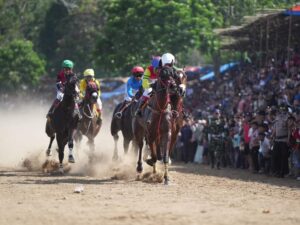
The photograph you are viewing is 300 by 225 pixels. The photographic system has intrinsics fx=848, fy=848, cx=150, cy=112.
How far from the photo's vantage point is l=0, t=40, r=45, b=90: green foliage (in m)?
73.9

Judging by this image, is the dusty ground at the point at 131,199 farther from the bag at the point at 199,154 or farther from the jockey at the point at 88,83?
the bag at the point at 199,154

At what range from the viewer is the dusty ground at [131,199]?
12.4 m

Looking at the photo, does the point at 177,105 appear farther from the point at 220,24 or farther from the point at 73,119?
the point at 220,24

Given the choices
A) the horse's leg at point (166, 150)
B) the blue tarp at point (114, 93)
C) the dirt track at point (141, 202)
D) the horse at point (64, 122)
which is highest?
the blue tarp at point (114, 93)

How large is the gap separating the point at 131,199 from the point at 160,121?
3706mm

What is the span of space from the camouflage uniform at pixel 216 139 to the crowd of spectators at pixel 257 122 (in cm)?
29

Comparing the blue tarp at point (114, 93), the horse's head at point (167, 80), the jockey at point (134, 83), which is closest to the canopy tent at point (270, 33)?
the jockey at point (134, 83)

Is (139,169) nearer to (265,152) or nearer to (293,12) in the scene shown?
(265,152)

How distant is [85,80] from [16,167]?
3522mm

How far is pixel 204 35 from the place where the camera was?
163 ft

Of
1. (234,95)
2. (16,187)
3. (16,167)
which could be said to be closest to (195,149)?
(234,95)

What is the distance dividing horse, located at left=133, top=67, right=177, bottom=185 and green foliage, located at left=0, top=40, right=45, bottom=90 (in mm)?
56192

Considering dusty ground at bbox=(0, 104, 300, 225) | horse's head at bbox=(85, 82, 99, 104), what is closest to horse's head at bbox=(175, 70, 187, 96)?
dusty ground at bbox=(0, 104, 300, 225)

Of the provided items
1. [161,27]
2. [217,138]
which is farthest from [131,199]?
[161,27]
